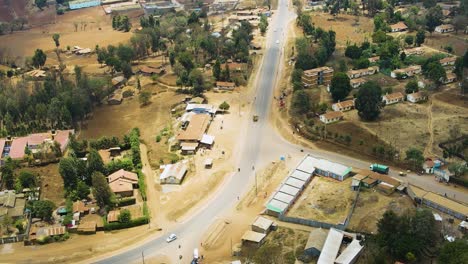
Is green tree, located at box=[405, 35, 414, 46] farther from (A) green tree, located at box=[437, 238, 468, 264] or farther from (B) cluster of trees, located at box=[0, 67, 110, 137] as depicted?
(A) green tree, located at box=[437, 238, 468, 264]

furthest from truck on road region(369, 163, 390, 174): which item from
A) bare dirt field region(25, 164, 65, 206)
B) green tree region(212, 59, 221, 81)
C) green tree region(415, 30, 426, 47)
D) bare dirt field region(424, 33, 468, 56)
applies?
green tree region(415, 30, 426, 47)

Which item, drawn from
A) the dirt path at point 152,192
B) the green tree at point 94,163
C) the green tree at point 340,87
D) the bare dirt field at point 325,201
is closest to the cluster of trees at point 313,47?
the green tree at point 340,87

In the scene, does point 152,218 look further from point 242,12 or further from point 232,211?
point 242,12

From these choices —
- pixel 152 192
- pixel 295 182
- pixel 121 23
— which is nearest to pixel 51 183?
pixel 152 192

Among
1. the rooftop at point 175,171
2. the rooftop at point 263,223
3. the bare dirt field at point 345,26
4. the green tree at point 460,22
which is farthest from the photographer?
the bare dirt field at point 345,26

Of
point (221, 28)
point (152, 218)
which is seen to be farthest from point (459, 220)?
point (221, 28)

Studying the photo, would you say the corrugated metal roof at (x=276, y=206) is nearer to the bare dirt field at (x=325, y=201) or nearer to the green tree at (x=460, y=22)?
the bare dirt field at (x=325, y=201)
